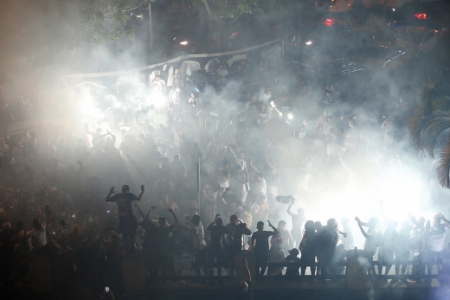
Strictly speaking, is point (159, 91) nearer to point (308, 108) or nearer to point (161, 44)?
point (308, 108)

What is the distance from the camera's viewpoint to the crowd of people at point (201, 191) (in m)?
9.04

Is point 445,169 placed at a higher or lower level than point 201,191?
higher

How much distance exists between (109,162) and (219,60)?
19.7 ft

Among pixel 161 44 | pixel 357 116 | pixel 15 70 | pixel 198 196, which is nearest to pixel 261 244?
pixel 198 196

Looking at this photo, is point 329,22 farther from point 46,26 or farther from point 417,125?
point 46,26

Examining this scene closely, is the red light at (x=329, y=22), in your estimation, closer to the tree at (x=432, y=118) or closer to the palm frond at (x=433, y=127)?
the tree at (x=432, y=118)

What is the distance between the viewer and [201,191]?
1248 centimetres

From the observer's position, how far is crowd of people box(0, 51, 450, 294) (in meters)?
9.04

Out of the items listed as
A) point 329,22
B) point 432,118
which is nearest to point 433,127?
point 432,118

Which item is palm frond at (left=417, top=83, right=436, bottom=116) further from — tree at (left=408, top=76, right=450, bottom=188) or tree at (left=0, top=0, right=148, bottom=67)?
tree at (left=0, top=0, right=148, bottom=67)

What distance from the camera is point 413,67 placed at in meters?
16.6

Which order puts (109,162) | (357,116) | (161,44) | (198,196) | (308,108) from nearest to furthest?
(198,196), (109,162), (357,116), (308,108), (161,44)

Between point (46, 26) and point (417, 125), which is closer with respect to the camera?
point (417, 125)

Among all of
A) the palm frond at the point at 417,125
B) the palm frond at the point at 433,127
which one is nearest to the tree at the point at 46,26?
the palm frond at the point at 417,125
